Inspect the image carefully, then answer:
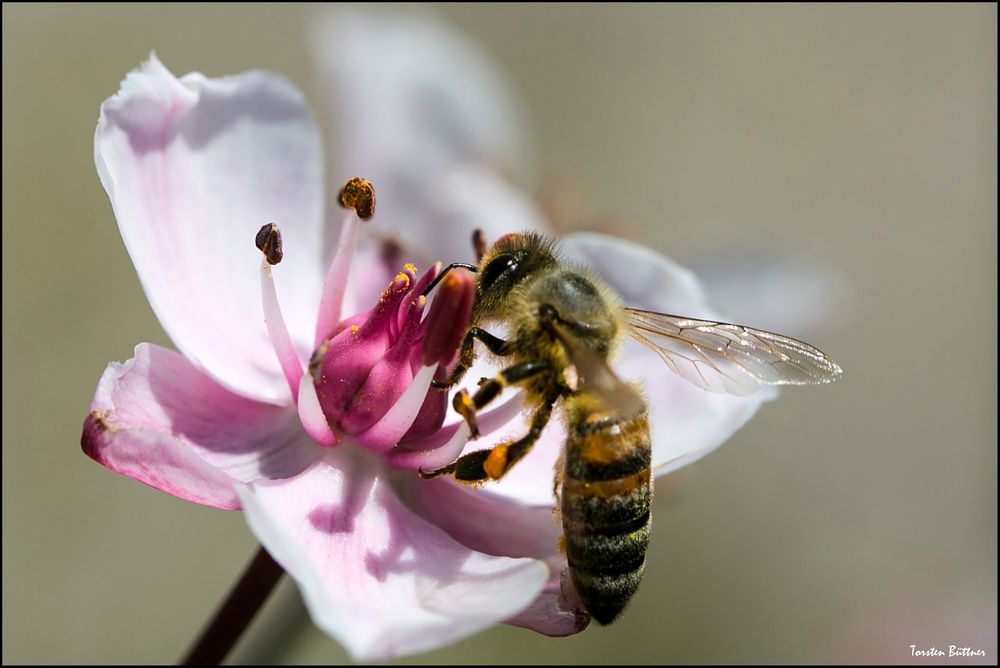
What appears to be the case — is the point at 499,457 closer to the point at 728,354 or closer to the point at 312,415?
the point at 312,415

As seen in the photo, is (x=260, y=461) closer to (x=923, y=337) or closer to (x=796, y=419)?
(x=796, y=419)

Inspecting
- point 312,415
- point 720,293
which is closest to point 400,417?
point 312,415

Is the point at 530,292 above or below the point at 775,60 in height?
below

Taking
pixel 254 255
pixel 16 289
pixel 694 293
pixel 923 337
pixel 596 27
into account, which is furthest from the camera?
pixel 596 27

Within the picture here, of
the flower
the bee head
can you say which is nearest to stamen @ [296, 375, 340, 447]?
the flower

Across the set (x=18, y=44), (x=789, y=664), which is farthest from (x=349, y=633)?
(x=18, y=44)
